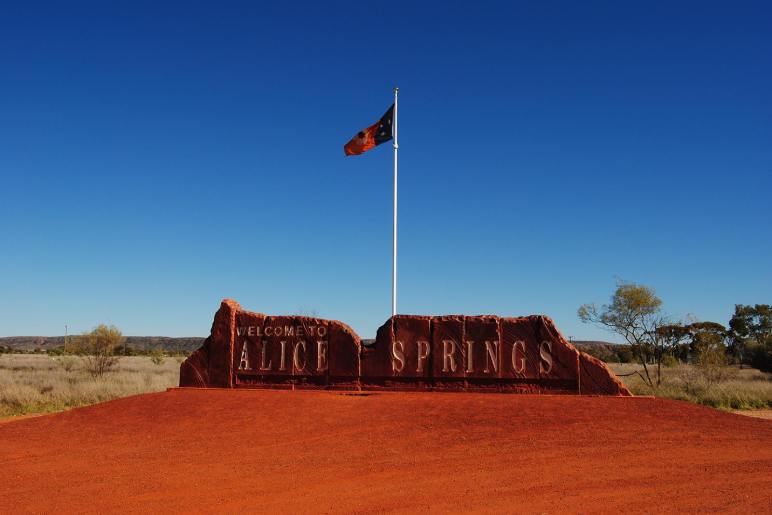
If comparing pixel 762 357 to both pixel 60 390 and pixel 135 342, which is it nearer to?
pixel 60 390

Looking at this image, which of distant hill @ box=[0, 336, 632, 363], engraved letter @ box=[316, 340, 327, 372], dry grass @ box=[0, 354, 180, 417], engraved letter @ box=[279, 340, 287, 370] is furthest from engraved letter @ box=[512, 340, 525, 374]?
distant hill @ box=[0, 336, 632, 363]

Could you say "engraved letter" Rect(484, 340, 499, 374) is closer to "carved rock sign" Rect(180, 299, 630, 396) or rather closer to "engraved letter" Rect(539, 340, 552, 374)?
"carved rock sign" Rect(180, 299, 630, 396)

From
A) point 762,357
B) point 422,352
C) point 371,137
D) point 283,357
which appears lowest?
point 762,357

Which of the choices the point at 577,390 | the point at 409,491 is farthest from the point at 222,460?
the point at 577,390

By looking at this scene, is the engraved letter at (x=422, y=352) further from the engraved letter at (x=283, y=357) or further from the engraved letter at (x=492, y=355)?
the engraved letter at (x=283, y=357)

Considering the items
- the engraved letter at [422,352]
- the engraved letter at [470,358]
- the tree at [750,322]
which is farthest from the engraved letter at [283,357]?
the tree at [750,322]

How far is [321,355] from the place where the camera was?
1440 cm

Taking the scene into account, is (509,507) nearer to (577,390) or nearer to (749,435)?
(749,435)

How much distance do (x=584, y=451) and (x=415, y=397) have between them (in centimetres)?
436

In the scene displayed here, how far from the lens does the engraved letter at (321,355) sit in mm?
14367

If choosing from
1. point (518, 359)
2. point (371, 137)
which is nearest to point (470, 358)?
point (518, 359)

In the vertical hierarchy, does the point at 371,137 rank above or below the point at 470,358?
above

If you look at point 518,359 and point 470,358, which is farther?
point 470,358

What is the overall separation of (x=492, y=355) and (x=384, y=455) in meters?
5.20
